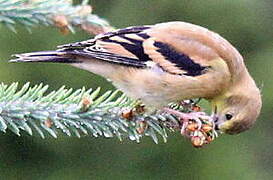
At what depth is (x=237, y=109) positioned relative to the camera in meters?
4.47

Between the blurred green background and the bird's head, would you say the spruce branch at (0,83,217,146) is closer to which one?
the bird's head

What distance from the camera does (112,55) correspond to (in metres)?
4.45

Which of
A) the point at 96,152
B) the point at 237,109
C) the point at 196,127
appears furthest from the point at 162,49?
the point at 96,152

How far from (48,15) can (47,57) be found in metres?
0.24

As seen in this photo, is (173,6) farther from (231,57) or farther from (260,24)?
(231,57)

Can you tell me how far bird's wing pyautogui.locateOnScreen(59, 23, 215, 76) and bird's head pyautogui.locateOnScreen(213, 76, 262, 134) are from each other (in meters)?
0.19

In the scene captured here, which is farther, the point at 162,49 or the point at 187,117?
the point at 162,49

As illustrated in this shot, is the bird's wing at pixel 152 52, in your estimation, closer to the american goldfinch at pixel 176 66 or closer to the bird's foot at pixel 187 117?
the american goldfinch at pixel 176 66

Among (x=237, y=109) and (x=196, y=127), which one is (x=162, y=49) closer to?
(x=237, y=109)

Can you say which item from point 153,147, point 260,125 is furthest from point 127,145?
point 260,125

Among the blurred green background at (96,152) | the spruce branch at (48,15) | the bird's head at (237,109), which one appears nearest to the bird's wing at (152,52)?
the bird's head at (237,109)

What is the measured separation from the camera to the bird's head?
14.2 ft

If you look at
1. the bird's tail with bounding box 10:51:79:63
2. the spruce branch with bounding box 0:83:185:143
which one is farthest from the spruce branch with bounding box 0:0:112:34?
the spruce branch with bounding box 0:83:185:143

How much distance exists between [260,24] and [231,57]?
10.8 ft
